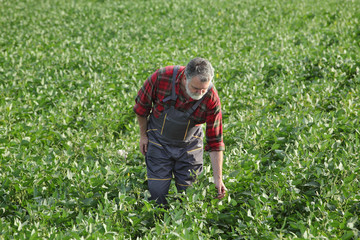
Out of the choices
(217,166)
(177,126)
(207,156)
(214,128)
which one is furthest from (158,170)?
(207,156)

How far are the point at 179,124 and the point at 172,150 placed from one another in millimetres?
336

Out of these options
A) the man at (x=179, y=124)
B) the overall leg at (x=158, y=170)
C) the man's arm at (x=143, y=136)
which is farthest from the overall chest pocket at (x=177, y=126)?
the man's arm at (x=143, y=136)

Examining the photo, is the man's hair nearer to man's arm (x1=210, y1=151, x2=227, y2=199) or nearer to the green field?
man's arm (x1=210, y1=151, x2=227, y2=199)

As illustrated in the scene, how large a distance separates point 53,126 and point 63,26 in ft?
26.1

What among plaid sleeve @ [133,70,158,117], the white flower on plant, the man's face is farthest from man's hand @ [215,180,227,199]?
the white flower on plant

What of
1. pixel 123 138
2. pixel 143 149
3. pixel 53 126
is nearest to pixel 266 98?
pixel 123 138

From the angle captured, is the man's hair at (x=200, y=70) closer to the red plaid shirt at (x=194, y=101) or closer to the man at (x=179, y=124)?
the man at (x=179, y=124)

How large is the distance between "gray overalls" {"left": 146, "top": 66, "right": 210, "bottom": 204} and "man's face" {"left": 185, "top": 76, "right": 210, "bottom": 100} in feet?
1.07

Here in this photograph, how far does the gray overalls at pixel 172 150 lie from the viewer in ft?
12.4

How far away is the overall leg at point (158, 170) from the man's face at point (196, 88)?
2.74 feet

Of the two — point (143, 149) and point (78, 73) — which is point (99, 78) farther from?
point (143, 149)

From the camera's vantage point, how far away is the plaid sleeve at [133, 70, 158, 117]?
377cm

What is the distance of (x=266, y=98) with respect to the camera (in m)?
6.76

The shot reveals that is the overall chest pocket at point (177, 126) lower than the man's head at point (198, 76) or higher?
lower
